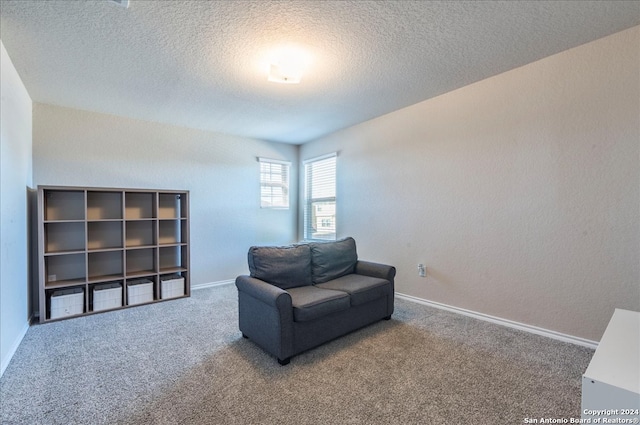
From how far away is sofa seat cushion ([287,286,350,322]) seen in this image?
2299 millimetres

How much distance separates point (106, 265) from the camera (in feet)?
12.5

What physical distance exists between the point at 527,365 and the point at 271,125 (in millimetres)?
4067

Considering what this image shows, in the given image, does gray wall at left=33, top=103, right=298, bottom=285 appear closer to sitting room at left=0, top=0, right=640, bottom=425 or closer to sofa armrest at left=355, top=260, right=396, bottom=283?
sitting room at left=0, top=0, right=640, bottom=425

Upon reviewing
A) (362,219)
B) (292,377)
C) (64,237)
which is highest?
(362,219)

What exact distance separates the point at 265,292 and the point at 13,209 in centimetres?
235

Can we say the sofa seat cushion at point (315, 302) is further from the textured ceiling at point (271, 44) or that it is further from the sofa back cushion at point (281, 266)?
the textured ceiling at point (271, 44)

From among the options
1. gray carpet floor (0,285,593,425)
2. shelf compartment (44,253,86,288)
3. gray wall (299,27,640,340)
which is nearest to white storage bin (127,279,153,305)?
shelf compartment (44,253,86,288)

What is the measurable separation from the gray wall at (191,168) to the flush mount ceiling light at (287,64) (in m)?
2.55

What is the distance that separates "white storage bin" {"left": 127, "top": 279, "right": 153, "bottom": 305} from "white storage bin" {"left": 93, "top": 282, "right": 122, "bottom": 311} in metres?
0.11

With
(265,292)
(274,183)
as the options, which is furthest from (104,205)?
(265,292)

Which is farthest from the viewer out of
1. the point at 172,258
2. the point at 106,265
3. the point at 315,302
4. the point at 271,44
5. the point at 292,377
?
the point at 172,258

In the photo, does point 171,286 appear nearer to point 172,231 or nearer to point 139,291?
point 139,291

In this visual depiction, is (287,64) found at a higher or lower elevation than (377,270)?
higher

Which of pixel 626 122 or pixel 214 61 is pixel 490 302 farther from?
pixel 214 61
